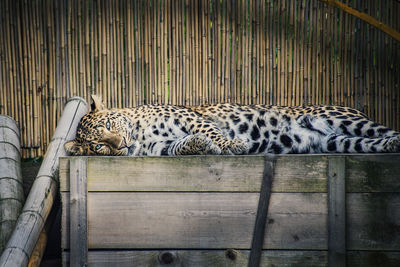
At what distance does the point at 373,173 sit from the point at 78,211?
1.97 m

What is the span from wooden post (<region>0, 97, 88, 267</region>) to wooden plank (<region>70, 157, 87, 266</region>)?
1.38ft

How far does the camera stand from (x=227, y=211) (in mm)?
2619

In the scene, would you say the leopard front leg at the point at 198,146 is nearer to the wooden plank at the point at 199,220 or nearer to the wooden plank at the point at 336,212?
the wooden plank at the point at 199,220

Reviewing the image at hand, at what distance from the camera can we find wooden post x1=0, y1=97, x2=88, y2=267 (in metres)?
2.71

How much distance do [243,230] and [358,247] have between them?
751 millimetres

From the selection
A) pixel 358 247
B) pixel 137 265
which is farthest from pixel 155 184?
pixel 358 247

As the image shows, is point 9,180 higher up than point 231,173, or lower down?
lower down

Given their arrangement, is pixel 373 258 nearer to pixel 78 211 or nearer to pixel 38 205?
pixel 78 211

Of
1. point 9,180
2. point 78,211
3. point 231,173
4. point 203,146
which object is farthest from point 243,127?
point 9,180

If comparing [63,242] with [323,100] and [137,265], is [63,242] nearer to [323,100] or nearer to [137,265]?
[137,265]

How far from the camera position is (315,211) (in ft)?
8.52

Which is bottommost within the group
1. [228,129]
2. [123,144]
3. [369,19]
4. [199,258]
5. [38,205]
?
[199,258]

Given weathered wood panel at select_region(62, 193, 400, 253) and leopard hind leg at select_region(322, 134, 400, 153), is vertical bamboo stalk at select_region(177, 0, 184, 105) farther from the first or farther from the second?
weathered wood panel at select_region(62, 193, 400, 253)

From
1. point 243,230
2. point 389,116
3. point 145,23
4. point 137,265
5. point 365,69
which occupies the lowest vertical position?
point 137,265
